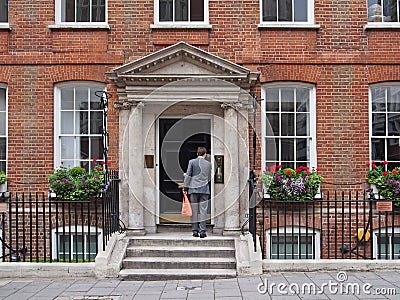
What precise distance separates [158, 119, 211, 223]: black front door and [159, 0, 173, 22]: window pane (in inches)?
90.8

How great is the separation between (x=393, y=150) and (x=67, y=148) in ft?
23.7

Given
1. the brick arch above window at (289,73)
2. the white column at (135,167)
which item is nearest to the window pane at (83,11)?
the white column at (135,167)

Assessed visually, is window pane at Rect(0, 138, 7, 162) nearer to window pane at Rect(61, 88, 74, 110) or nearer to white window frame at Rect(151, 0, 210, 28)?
window pane at Rect(61, 88, 74, 110)

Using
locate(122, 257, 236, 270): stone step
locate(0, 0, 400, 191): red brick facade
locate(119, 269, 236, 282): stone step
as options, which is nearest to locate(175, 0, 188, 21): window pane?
locate(0, 0, 400, 191): red brick facade

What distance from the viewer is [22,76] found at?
11.6 m

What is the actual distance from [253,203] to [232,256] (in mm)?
1071

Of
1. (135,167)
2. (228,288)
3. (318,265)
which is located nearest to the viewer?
(228,288)

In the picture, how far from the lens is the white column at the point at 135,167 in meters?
11.1

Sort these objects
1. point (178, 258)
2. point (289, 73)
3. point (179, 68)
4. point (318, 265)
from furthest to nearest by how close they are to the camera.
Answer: point (289, 73) → point (179, 68) → point (178, 258) → point (318, 265)

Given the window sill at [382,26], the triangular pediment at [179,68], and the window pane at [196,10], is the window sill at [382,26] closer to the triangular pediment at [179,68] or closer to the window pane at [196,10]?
the triangular pediment at [179,68]

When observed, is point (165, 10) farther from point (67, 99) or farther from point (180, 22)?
point (67, 99)

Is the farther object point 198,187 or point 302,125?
point 302,125

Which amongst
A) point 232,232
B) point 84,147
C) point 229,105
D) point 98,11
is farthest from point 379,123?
point 98,11

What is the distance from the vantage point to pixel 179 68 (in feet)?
37.0
